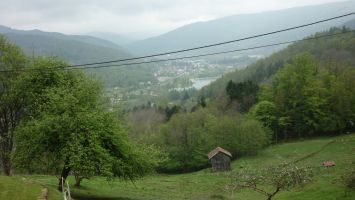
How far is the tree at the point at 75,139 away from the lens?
2891cm

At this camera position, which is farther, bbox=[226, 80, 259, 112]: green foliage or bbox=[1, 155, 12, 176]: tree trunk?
bbox=[226, 80, 259, 112]: green foliage

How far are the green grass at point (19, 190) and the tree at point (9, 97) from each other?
375 inches

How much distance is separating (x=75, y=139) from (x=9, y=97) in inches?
377

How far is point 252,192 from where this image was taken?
42625mm

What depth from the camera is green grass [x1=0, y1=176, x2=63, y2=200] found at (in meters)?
22.3

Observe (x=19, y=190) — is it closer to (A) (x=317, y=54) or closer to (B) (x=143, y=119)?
(B) (x=143, y=119)

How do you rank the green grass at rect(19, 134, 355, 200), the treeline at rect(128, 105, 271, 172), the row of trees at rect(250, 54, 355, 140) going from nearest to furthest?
1. the green grass at rect(19, 134, 355, 200)
2. the treeline at rect(128, 105, 271, 172)
3. the row of trees at rect(250, 54, 355, 140)

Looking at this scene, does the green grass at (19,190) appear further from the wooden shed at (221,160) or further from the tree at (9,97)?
the wooden shed at (221,160)

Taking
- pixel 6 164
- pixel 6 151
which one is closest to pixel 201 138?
pixel 6 164

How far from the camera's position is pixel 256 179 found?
25938 millimetres

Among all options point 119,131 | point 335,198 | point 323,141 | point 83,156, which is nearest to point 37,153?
point 83,156

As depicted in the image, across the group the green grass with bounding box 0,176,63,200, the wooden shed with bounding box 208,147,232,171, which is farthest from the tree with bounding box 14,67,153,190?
the wooden shed with bounding box 208,147,232,171

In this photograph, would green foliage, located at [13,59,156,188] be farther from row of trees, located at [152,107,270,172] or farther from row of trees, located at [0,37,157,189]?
row of trees, located at [152,107,270,172]

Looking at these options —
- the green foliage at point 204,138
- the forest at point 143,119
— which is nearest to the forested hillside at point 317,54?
the forest at point 143,119
